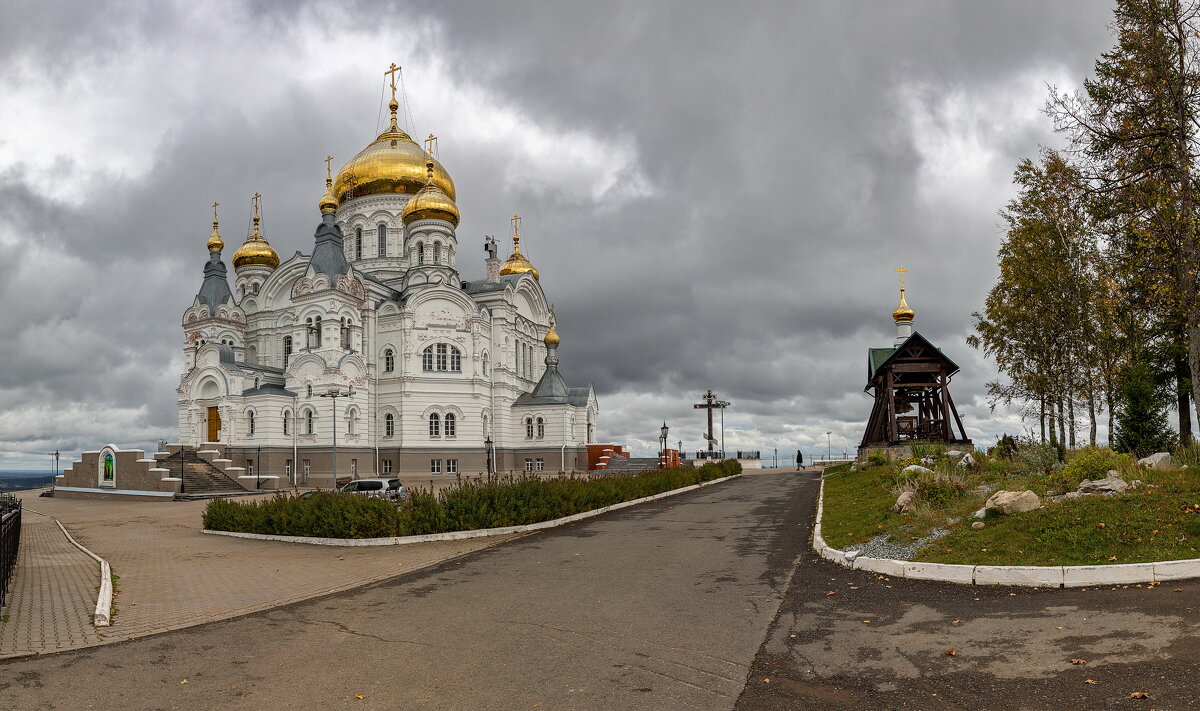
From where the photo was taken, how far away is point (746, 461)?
57.5 meters

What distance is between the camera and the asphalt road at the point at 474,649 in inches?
255

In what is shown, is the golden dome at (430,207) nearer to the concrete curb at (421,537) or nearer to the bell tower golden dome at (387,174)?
the bell tower golden dome at (387,174)

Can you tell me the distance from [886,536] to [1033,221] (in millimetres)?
15578

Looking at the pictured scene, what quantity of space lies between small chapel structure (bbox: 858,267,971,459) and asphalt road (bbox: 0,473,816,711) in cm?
2035

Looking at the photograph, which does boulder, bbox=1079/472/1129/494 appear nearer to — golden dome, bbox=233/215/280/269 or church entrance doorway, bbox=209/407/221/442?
church entrance doorway, bbox=209/407/221/442

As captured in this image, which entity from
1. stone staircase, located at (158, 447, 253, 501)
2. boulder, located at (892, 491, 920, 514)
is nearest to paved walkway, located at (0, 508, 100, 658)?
boulder, located at (892, 491, 920, 514)

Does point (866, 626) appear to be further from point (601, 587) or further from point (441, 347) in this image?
point (441, 347)

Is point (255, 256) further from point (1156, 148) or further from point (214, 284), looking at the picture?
point (1156, 148)

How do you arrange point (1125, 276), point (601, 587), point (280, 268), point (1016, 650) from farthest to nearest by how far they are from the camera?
1. point (280, 268)
2. point (1125, 276)
3. point (601, 587)
4. point (1016, 650)

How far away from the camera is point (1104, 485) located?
470 inches

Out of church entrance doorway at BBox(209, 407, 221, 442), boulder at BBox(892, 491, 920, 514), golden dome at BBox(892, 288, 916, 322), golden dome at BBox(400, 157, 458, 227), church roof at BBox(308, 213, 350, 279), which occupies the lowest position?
boulder at BBox(892, 491, 920, 514)

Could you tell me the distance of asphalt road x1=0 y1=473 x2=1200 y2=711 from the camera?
6.11 meters

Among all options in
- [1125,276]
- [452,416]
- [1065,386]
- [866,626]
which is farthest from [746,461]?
[866,626]

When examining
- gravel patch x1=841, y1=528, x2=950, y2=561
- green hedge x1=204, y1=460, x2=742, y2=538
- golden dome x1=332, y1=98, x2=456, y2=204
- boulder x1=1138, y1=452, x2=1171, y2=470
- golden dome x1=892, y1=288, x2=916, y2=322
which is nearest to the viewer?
gravel patch x1=841, y1=528, x2=950, y2=561
